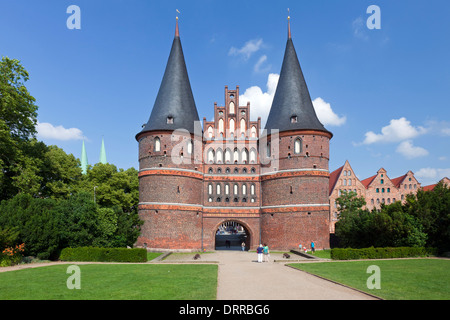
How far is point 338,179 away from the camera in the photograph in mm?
61719

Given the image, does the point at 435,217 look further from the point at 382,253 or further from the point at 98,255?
the point at 98,255

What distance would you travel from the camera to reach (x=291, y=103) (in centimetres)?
4031

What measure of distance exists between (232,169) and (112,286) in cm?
2773

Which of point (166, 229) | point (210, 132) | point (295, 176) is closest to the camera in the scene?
point (166, 229)

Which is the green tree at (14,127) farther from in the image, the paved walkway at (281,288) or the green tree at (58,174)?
the paved walkway at (281,288)

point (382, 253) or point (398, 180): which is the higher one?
point (398, 180)

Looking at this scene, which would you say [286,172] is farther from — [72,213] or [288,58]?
[72,213]

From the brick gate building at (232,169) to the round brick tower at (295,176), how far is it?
4.1 inches

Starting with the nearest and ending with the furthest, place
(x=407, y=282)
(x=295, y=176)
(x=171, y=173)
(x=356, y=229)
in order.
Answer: (x=407, y=282)
(x=356, y=229)
(x=171, y=173)
(x=295, y=176)

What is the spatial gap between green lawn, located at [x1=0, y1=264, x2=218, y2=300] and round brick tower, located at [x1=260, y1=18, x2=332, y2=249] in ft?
71.7

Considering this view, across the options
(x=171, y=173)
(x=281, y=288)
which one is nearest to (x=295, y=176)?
(x=171, y=173)
